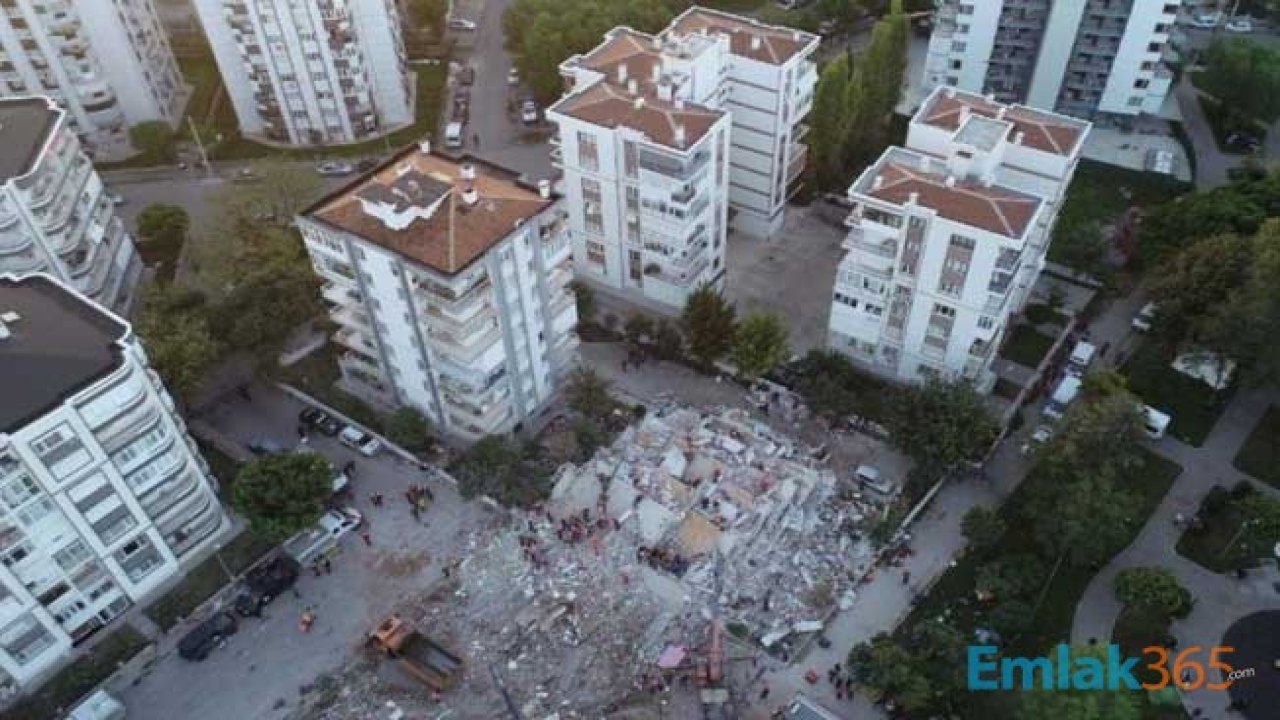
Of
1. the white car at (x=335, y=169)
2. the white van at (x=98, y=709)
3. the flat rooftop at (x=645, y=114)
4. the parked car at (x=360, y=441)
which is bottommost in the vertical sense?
the white van at (x=98, y=709)

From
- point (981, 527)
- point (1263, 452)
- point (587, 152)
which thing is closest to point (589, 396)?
point (587, 152)

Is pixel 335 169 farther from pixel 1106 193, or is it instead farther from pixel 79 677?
pixel 1106 193

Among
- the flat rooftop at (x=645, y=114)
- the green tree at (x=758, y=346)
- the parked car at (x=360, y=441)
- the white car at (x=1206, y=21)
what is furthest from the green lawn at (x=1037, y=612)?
the white car at (x=1206, y=21)

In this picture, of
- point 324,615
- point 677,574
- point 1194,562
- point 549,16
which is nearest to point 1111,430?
point 1194,562

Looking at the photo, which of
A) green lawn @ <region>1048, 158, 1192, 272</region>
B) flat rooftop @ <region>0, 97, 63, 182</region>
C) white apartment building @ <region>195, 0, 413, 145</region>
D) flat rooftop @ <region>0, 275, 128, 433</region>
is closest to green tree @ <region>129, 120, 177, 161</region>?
white apartment building @ <region>195, 0, 413, 145</region>

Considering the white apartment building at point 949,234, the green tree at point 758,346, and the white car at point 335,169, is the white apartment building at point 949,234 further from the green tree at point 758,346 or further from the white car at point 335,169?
the white car at point 335,169

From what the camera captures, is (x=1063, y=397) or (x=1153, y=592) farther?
(x=1063, y=397)

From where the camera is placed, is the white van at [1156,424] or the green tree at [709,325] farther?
the green tree at [709,325]
